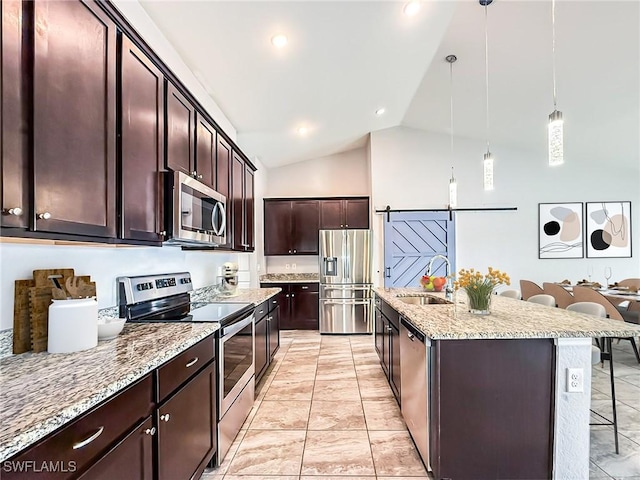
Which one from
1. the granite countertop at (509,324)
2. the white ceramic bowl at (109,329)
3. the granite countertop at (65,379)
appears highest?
the white ceramic bowl at (109,329)

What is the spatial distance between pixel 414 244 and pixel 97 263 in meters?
4.88

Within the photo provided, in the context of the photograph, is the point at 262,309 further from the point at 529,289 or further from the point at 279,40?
the point at 529,289

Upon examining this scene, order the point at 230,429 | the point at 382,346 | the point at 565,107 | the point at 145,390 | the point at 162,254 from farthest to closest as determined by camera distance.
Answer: the point at 565,107 → the point at 382,346 → the point at 162,254 → the point at 230,429 → the point at 145,390

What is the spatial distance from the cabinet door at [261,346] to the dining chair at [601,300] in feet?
12.4

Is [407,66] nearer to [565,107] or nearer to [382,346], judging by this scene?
Answer: [565,107]

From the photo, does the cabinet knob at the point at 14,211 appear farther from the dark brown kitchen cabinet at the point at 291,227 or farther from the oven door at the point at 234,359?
the dark brown kitchen cabinet at the point at 291,227

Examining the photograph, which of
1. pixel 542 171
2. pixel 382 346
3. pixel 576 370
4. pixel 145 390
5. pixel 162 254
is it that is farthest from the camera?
pixel 542 171

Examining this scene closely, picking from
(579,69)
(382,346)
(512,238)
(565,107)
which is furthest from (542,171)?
(382,346)

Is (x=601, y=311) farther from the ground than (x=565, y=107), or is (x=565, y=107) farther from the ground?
(x=565, y=107)

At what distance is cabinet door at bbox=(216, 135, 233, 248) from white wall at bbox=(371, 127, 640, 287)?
3.26m

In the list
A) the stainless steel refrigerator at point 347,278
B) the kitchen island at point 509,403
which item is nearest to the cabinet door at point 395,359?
the kitchen island at point 509,403

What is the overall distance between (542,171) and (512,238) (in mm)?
1289

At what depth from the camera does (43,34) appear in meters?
1.08

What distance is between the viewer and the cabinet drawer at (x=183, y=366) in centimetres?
135
